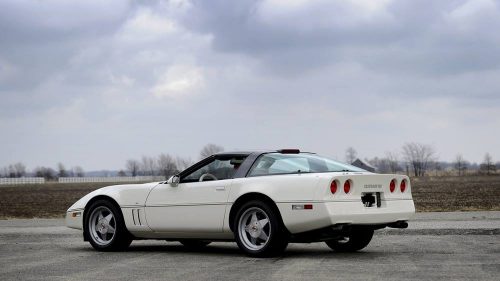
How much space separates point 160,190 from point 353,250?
267 centimetres

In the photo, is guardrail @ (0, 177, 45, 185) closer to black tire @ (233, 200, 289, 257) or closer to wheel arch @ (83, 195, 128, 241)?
wheel arch @ (83, 195, 128, 241)

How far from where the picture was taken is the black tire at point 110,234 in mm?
10797

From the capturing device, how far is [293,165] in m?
9.77

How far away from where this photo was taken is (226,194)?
9.85 metres

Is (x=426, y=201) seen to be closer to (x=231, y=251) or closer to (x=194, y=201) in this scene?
(x=231, y=251)

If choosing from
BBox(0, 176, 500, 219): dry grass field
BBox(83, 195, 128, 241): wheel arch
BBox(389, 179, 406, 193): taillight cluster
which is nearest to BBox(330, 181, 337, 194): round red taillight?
BBox(389, 179, 406, 193): taillight cluster

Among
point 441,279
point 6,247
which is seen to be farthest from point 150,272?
point 6,247

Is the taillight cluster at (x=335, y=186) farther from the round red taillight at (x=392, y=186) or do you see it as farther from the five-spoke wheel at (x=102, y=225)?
the five-spoke wheel at (x=102, y=225)

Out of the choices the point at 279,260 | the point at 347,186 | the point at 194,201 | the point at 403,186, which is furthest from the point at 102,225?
the point at 403,186

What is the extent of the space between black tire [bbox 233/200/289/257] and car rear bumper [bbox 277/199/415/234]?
11 centimetres

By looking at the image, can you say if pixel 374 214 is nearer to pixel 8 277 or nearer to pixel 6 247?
pixel 8 277

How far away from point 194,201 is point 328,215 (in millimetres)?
2009

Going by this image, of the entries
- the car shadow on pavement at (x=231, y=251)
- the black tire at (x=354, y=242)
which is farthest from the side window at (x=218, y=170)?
the black tire at (x=354, y=242)

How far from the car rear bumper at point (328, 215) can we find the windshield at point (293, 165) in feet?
2.12
